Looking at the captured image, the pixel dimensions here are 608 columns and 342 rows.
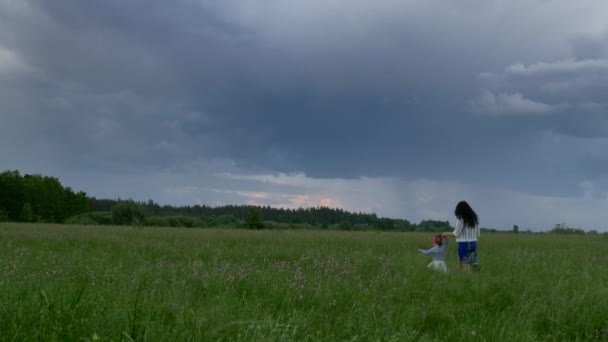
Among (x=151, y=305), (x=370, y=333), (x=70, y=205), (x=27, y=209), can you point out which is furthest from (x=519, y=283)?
(x=70, y=205)

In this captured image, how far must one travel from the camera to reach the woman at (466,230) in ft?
35.9

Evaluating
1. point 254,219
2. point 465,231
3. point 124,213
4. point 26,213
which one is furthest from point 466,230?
point 26,213

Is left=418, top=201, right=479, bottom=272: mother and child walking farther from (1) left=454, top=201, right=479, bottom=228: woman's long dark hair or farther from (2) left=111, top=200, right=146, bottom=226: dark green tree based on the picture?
(2) left=111, top=200, right=146, bottom=226: dark green tree

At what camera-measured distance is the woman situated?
10945 mm

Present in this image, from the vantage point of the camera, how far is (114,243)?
45.4 ft

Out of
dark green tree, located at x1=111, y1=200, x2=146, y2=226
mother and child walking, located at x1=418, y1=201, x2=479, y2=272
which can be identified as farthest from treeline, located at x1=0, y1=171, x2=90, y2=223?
mother and child walking, located at x1=418, y1=201, x2=479, y2=272

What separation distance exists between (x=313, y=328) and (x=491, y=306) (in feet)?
9.84

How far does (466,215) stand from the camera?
11031 millimetres

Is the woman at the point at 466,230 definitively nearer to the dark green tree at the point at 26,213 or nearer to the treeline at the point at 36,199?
the treeline at the point at 36,199

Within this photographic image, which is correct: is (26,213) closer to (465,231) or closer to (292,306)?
(465,231)

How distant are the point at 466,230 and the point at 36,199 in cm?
7585

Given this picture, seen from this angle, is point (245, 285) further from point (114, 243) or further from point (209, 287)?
point (114, 243)

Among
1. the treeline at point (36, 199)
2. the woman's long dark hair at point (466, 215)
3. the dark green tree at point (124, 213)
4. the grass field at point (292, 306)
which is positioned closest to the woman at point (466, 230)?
the woman's long dark hair at point (466, 215)

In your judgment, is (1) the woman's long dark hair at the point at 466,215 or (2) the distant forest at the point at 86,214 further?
(2) the distant forest at the point at 86,214
